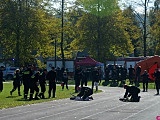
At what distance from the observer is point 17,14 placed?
5950cm

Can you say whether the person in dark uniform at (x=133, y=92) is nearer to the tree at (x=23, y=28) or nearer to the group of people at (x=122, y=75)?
the group of people at (x=122, y=75)

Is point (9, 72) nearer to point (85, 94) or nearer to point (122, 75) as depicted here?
point (122, 75)

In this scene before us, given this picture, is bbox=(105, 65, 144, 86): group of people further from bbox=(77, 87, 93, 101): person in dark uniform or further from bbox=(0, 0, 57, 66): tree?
bbox=(77, 87, 93, 101): person in dark uniform

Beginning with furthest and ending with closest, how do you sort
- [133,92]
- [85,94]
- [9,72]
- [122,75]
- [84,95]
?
1. [9,72]
2. [122,75]
3. [85,94]
4. [84,95]
5. [133,92]

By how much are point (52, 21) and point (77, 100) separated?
124 ft

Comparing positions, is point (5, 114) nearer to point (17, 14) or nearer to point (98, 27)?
point (17, 14)

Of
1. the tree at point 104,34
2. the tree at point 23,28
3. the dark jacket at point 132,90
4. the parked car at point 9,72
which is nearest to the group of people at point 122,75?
the tree at point 23,28

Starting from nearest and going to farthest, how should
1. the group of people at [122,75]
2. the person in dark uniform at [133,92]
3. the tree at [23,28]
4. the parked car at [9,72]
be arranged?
1. the person in dark uniform at [133,92]
2. the group of people at [122,75]
3. the tree at [23,28]
4. the parked car at [9,72]

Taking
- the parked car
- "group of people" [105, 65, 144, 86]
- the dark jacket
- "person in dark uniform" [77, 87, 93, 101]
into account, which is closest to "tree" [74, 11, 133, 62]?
the parked car

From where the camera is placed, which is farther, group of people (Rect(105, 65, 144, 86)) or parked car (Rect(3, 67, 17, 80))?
parked car (Rect(3, 67, 17, 80))

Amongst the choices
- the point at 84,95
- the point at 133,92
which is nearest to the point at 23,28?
the point at 84,95

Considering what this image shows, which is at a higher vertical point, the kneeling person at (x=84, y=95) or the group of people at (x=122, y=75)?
the group of people at (x=122, y=75)

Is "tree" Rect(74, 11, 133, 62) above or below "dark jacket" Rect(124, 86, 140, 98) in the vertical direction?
above

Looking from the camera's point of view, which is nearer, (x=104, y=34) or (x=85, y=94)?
(x=85, y=94)
